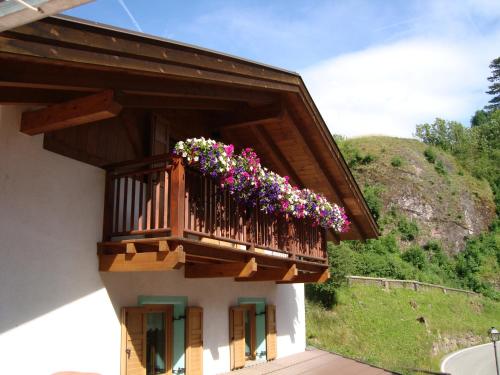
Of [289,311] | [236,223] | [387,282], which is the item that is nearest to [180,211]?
[236,223]

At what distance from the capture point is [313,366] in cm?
1045

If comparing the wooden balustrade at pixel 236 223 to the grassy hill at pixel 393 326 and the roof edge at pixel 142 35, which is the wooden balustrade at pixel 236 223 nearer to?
the roof edge at pixel 142 35

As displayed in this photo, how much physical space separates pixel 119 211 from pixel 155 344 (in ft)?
6.68

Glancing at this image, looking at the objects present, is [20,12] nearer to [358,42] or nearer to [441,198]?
[358,42]

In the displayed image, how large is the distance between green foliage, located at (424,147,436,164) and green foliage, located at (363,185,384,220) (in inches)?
349

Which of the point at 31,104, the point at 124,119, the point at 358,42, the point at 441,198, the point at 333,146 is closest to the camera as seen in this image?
the point at 31,104

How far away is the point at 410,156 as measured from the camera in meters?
43.2

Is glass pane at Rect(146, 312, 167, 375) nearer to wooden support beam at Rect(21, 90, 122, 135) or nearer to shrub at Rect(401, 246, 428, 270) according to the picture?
wooden support beam at Rect(21, 90, 122, 135)

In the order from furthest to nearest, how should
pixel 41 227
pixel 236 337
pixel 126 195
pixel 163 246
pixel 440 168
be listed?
1. pixel 440 168
2. pixel 236 337
3. pixel 126 195
4. pixel 163 246
5. pixel 41 227

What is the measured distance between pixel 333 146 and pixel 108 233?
18.6ft

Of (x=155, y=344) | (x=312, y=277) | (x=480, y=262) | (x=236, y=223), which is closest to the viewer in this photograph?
(x=155, y=344)

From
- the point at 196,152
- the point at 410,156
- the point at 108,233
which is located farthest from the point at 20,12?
the point at 410,156

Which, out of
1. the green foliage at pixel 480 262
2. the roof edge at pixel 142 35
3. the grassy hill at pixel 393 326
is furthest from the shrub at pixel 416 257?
the roof edge at pixel 142 35

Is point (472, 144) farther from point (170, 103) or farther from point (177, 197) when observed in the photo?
point (177, 197)
